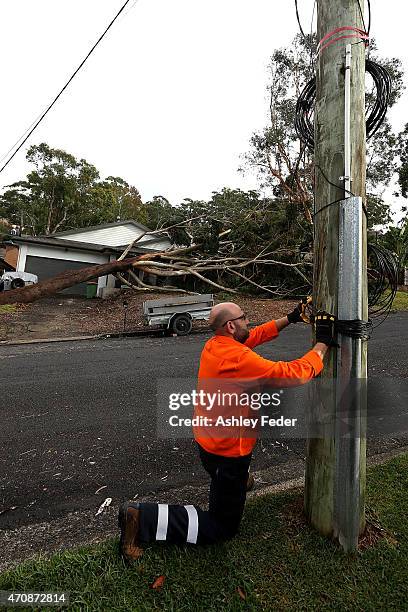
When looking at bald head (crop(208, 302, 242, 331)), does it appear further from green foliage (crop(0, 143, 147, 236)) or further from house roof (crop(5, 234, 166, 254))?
green foliage (crop(0, 143, 147, 236))

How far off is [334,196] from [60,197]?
1465 inches

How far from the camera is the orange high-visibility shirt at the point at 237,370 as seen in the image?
210 cm

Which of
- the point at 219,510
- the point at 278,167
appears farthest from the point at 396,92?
the point at 219,510

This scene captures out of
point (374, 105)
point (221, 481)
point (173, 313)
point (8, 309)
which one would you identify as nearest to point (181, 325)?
point (173, 313)

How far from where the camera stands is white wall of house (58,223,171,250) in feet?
79.2

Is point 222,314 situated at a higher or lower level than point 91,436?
higher

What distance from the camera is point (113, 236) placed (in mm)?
26078

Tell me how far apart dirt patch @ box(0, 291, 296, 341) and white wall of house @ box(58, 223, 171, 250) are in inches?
270

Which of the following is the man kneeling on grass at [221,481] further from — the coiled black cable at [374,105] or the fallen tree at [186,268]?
the fallen tree at [186,268]

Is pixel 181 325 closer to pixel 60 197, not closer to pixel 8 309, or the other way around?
pixel 8 309

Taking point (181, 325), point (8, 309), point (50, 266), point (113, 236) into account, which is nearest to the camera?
point (181, 325)

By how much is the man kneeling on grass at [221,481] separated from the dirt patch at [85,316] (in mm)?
9801

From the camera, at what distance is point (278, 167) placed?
77.7 feet

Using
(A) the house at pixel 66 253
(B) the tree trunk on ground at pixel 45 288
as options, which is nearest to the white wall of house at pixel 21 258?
(A) the house at pixel 66 253
